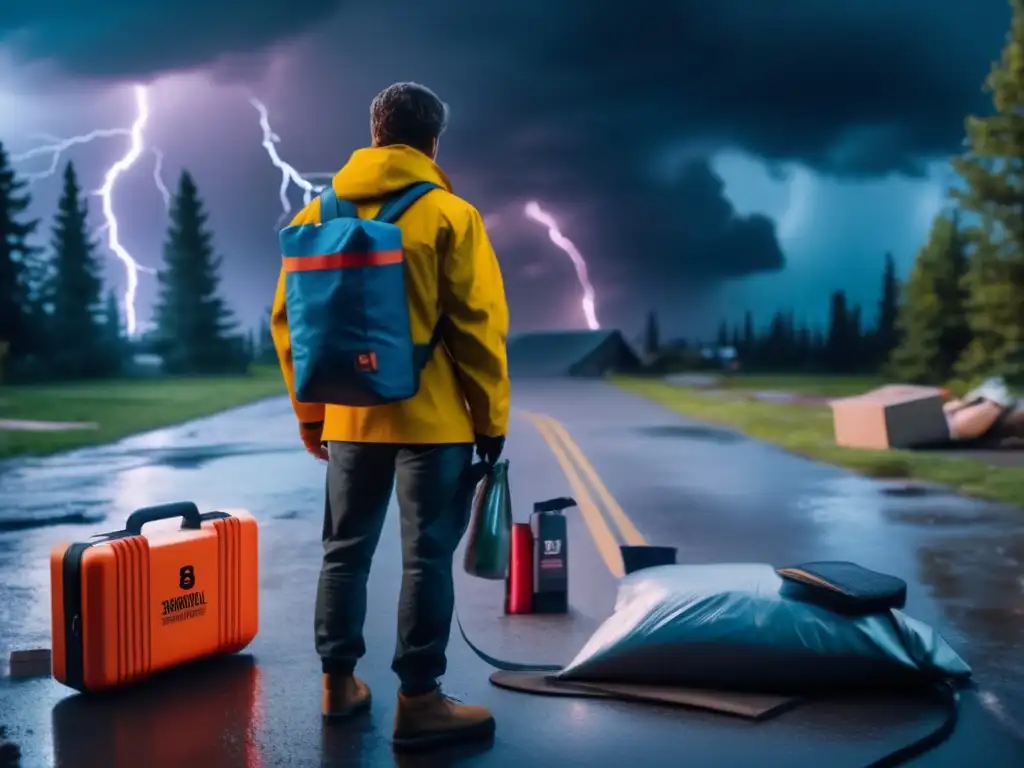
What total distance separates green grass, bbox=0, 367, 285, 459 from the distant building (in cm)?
2000

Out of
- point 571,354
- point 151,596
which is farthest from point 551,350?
point 151,596

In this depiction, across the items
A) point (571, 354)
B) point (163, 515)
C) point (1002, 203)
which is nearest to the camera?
point (163, 515)

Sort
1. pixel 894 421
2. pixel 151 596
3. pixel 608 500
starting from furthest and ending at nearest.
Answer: pixel 894 421, pixel 608 500, pixel 151 596

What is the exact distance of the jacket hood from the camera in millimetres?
3863

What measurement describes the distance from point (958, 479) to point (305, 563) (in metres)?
7.56

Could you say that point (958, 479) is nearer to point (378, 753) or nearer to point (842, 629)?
point (842, 629)

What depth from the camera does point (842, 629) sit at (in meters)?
4.48

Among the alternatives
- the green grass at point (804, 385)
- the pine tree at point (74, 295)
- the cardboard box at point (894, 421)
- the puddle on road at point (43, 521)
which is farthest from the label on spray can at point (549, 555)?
the pine tree at point (74, 295)

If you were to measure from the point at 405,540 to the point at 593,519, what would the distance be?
539 cm

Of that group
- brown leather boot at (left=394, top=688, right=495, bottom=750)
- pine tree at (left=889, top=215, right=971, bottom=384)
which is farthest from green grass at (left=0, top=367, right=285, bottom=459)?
pine tree at (left=889, top=215, right=971, bottom=384)

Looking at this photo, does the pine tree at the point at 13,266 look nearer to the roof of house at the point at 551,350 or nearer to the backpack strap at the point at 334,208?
the roof of house at the point at 551,350

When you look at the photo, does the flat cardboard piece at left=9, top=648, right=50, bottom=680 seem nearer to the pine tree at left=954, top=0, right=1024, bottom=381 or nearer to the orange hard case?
the orange hard case

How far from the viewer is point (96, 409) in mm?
28484

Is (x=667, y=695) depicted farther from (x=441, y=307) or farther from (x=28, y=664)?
(x=28, y=664)
